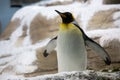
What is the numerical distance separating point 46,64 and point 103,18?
931 millimetres

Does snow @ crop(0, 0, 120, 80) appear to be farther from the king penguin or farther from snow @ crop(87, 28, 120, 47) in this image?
the king penguin

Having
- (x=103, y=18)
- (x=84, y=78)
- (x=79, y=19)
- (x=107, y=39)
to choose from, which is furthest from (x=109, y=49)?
(x=84, y=78)

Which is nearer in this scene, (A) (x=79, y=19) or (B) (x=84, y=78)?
(B) (x=84, y=78)

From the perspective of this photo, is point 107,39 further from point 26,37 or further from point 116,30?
point 26,37

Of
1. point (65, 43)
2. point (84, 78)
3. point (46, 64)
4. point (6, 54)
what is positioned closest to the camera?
point (84, 78)

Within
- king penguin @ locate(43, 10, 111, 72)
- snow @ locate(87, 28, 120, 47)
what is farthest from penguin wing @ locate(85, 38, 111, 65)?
snow @ locate(87, 28, 120, 47)

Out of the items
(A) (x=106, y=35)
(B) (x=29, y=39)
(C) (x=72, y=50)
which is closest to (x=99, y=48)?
(C) (x=72, y=50)

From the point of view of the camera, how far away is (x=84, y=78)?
153cm

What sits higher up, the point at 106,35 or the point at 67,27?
the point at 67,27

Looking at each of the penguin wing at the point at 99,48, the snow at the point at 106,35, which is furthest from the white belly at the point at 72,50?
the snow at the point at 106,35

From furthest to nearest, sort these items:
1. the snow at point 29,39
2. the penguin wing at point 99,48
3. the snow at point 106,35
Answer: the snow at point 29,39, the snow at point 106,35, the penguin wing at point 99,48

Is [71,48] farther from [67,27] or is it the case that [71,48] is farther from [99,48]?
[99,48]

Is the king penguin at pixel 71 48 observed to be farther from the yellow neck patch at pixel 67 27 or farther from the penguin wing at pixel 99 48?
the penguin wing at pixel 99 48

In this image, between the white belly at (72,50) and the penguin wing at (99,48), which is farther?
the penguin wing at (99,48)
